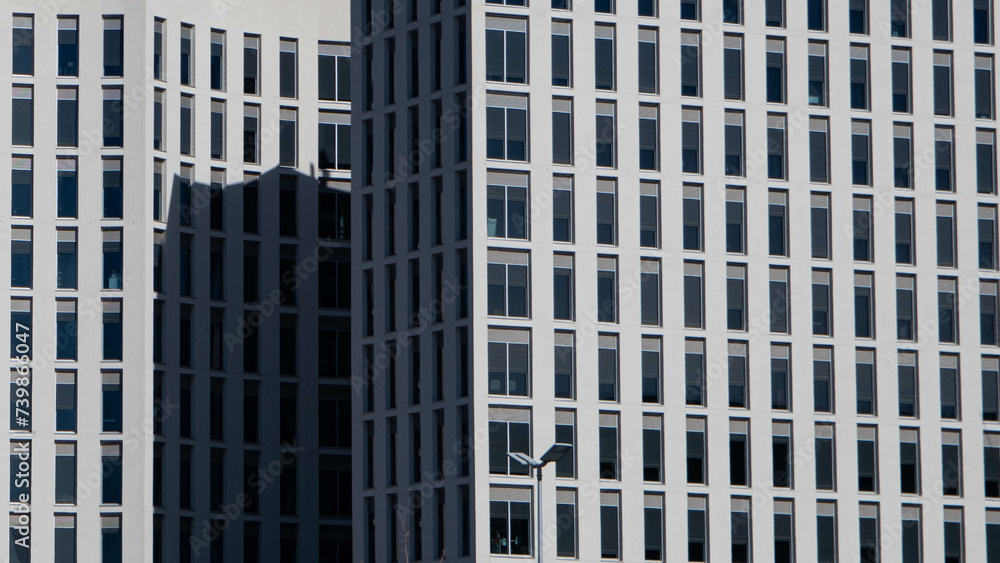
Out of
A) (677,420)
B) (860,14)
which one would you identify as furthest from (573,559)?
(860,14)

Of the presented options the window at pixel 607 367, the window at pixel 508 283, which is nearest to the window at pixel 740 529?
the window at pixel 607 367

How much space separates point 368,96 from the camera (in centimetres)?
8875

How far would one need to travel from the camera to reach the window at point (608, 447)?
269 feet

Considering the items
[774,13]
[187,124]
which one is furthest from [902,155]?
[187,124]

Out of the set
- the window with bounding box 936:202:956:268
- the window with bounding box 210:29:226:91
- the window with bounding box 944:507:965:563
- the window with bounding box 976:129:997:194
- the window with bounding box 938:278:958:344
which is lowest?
the window with bounding box 944:507:965:563

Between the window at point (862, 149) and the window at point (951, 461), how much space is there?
11.0m

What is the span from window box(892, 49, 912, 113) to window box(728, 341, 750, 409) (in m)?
12.8

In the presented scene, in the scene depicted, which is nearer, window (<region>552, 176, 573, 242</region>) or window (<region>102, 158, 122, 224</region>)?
window (<region>552, 176, 573, 242</region>)

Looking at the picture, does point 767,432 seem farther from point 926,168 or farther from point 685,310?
point 926,168

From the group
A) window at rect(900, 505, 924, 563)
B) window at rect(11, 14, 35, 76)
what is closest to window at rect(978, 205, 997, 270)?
window at rect(900, 505, 924, 563)

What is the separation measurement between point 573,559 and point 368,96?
21933 millimetres

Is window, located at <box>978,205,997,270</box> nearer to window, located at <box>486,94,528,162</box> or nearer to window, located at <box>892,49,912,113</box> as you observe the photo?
window, located at <box>892,49,912,113</box>

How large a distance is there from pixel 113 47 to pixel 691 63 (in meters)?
27.6

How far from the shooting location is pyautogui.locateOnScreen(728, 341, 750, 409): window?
84125mm
